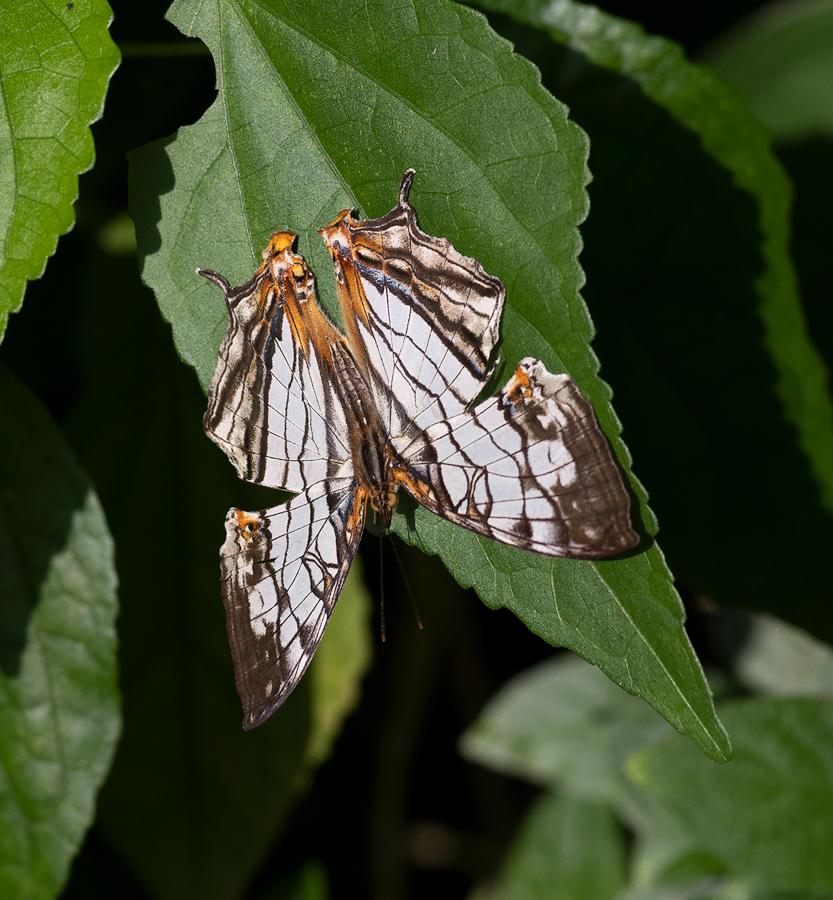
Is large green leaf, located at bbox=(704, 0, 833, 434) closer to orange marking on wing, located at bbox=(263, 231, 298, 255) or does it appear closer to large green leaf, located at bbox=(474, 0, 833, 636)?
large green leaf, located at bbox=(474, 0, 833, 636)

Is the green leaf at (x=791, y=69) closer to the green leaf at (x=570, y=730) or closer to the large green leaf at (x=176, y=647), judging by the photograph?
the green leaf at (x=570, y=730)

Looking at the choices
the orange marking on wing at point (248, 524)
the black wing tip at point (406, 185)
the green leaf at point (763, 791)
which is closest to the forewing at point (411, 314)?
the black wing tip at point (406, 185)

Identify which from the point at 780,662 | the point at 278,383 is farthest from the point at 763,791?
the point at 278,383

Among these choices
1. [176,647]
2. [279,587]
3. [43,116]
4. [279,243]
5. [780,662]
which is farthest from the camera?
[780,662]

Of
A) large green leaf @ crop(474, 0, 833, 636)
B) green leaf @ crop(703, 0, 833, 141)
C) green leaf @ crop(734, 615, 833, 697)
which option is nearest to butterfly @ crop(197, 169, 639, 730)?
large green leaf @ crop(474, 0, 833, 636)

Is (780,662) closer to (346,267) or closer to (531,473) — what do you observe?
(531,473)

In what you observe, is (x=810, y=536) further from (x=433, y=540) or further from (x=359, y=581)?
(x=359, y=581)
